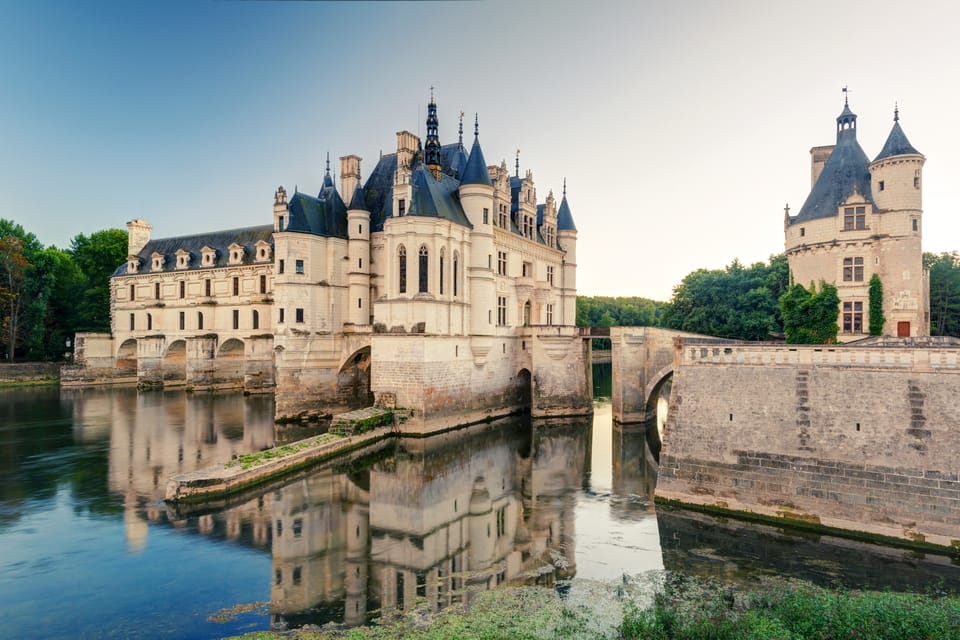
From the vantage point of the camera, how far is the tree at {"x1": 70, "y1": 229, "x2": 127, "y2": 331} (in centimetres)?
5660

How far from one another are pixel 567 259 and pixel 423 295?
1772 centimetres

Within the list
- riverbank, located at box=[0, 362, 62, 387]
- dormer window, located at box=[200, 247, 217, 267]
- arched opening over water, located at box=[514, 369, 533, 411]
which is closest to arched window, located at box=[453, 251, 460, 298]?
arched opening over water, located at box=[514, 369, 533, 411]

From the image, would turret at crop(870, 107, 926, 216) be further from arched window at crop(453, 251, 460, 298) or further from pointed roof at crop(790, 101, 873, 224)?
arched window at crop(453, 251, 460, 298)

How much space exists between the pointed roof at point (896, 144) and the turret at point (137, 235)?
6032cm

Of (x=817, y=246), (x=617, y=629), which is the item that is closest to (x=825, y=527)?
(x=617, y=629)

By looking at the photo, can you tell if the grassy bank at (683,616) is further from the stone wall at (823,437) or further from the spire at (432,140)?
the spire at (432,140)

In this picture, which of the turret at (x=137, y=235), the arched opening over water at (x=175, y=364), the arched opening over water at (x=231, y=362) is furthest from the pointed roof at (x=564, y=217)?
the turret at (x=137, y=235)

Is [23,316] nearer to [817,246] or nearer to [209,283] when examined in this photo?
[209,283]

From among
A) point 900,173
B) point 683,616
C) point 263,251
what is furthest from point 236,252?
point 900,173

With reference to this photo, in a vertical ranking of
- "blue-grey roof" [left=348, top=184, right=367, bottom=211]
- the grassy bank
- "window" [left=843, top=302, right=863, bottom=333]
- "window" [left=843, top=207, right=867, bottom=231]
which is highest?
"blue-grey roof" [left=348, top=184, right=367, bottom=211]

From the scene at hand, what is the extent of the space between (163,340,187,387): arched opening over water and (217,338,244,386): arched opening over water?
4.49 m

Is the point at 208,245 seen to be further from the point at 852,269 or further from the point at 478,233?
the point at 852,269

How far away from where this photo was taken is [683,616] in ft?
30.6

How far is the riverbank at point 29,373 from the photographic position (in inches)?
1918
